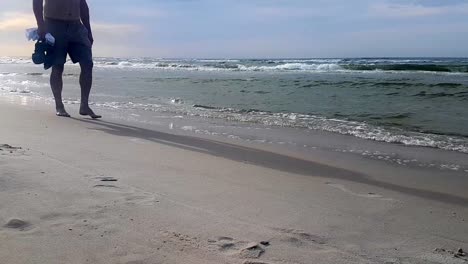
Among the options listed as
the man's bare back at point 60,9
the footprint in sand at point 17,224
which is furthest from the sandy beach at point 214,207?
the man's bare back at point 60,9

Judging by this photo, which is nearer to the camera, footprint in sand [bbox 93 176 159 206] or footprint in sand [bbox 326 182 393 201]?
footprint in sand [bbox 93 176 159 206]

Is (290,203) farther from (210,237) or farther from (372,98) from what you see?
(372,98)

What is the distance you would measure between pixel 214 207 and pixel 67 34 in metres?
4.28

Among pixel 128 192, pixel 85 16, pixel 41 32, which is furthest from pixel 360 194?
Answer: pixel 85 16

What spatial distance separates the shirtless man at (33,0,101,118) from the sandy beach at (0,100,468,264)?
211 cm

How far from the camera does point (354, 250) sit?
6.19 feet

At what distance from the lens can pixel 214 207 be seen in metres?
2.34

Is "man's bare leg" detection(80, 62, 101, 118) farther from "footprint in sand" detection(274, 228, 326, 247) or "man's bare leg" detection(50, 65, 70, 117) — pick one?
"footprint in sand" detection(274, 228, 326, 247)

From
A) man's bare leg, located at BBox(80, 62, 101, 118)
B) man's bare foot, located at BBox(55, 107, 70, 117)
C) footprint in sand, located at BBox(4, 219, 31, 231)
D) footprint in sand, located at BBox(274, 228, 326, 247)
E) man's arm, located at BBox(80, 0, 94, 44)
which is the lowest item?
footprint in sand, located at BBox(274, 228, 326, 247)

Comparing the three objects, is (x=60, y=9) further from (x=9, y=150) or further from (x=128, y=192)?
(x=128, y=192)

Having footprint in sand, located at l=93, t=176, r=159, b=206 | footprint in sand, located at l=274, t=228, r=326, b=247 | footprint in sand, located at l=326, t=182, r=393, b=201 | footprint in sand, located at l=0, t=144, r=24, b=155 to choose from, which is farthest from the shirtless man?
footprint in sand, located at l=274, t=228, r=326, b=247

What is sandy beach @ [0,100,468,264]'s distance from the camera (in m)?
1.80

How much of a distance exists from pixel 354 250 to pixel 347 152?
2477 millimetres

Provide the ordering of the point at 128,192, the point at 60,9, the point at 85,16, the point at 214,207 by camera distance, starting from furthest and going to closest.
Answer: the point at 85,16 < the point at 60,9 < the point at 128,192 < the point at 214,207
